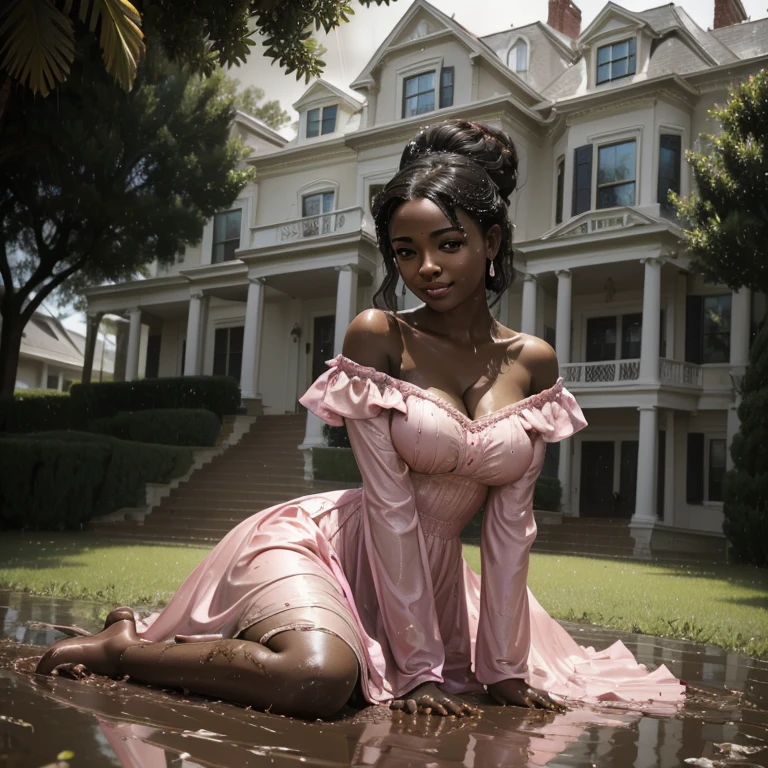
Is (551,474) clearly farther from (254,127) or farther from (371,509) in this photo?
(371,509)

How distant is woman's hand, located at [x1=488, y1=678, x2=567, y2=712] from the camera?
289cm

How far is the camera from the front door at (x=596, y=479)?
21.2m

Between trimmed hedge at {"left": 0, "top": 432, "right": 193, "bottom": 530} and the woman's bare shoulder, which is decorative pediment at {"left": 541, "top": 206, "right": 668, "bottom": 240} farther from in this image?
the woman's bare shoulder

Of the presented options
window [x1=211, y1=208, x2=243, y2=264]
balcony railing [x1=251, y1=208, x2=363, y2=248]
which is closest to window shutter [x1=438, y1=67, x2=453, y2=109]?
balcony railing [x1=251, y1=208, x2=363, y2=248]

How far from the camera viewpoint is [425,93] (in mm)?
23594

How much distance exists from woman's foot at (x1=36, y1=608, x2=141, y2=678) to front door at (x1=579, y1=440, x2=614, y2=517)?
19229 millimetres

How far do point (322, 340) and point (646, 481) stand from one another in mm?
10481

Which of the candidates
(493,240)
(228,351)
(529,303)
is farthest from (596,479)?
(493,240)

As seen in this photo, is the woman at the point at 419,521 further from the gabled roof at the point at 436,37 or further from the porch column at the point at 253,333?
the porch column at the point at 253,333

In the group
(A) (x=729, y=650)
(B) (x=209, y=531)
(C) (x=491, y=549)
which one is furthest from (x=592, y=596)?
(B) (x=209, y=531)

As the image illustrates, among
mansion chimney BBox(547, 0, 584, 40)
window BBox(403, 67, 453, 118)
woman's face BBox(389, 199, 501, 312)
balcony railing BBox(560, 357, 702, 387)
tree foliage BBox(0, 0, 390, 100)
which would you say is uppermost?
mansion chimney BBox(547, 0, 584, 40)

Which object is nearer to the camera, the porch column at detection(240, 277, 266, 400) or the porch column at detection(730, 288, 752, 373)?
the porch column at detection(730, 288, 752, 373)

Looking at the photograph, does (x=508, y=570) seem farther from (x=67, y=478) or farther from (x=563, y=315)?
(x=563, y=315)

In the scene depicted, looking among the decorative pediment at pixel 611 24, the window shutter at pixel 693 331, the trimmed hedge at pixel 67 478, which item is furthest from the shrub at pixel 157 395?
the decorative pediment at pixel 611 24
